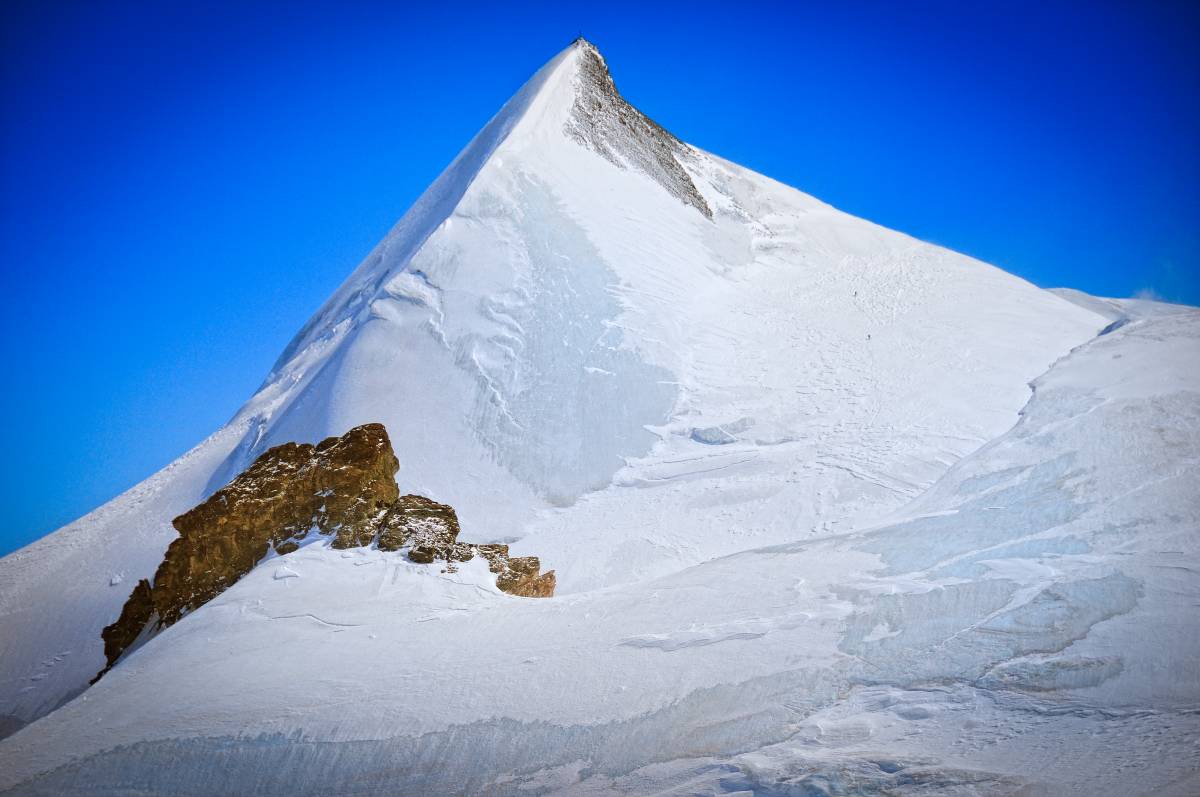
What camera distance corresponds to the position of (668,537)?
40.9ft

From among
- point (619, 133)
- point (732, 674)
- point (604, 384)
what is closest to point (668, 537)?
point (604, 384)

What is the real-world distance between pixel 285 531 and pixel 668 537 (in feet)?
18.1

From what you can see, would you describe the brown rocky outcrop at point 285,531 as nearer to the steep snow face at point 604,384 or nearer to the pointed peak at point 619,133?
the steep snow face at point 604,384

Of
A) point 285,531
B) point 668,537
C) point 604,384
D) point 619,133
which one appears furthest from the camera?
point 619,133

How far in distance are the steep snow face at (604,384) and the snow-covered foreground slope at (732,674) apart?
2997 millimetres

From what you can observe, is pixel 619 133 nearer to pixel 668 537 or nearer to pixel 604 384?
pixel 604 384

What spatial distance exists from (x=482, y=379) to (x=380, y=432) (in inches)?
158

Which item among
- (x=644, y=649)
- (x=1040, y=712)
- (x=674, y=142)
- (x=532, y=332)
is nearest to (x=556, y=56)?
(x=674, y=142)

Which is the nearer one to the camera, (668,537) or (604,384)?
(668,537)

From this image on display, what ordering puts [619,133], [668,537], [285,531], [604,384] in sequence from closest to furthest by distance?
[285,531] → [668,537] → [604,384] → [619,133]

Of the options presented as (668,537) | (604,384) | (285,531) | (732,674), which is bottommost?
(732,674)

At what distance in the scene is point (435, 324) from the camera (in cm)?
1653

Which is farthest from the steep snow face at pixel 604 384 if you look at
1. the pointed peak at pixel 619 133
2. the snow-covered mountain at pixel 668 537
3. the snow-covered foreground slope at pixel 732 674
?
the snow-covered foreground slope at pixel 732 674

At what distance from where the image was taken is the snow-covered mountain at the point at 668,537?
6285 millimetres
